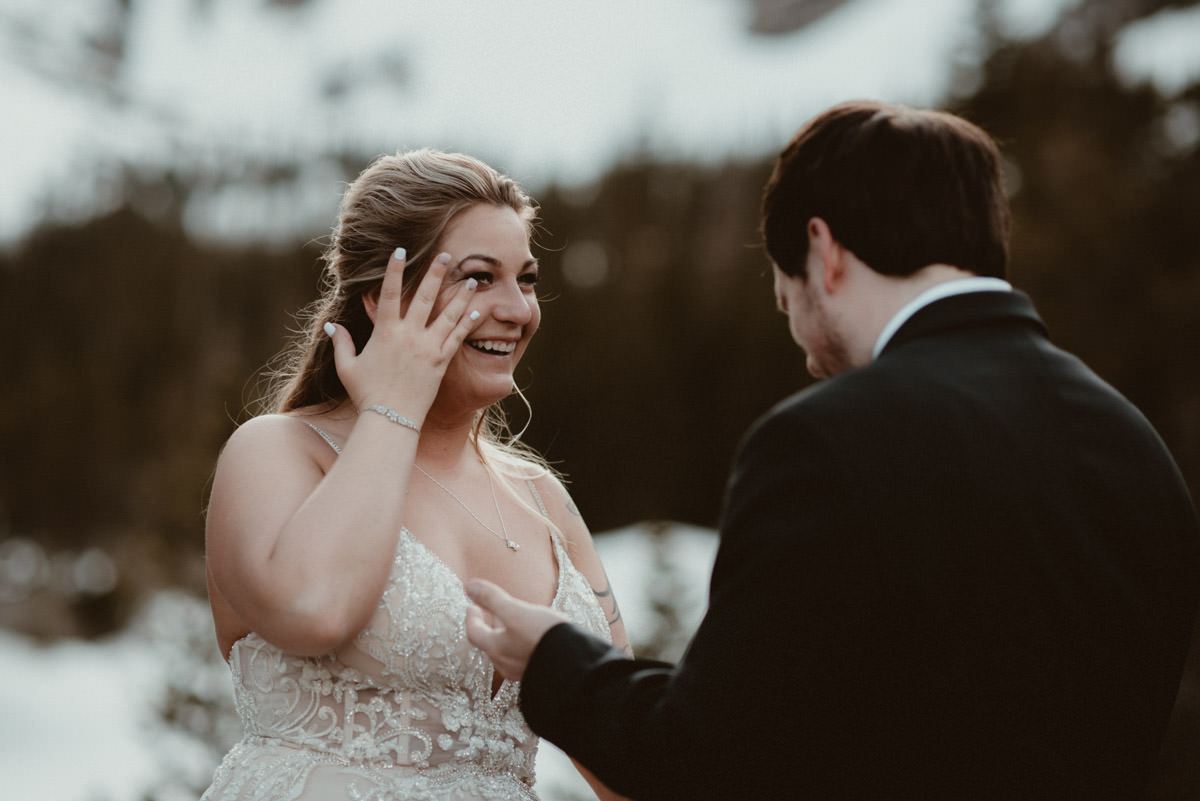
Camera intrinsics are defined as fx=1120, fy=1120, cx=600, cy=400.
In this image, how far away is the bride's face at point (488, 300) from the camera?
9.51ft

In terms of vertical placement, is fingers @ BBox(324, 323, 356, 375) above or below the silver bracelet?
above

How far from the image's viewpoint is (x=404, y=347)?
264 cm

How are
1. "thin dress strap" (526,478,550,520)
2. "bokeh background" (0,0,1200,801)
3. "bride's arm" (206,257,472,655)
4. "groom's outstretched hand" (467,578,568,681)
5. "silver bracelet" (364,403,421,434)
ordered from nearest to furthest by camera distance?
"groom's outstretched hand" (467,578,568,681), "bride's arm" (206,257,472,655), "silver bracelet" (364,403,421,434), "thin dress strap" (526,478,550,520), "bokeh background" (0,0,1200,801)

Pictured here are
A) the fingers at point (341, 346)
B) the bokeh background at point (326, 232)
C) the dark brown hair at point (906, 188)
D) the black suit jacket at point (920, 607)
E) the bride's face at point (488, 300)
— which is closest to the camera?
the black suit jacket at point (920, 607)

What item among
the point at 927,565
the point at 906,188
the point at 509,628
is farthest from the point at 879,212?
the point at 509,628

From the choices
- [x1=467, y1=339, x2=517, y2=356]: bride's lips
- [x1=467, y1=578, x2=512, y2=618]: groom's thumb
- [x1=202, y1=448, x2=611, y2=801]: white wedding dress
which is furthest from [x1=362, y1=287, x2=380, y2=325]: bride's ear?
[x1=467, y1=578, x2=512, y2=618]: groom's thumb

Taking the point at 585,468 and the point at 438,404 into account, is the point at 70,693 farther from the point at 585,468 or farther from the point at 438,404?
the point at 438,404

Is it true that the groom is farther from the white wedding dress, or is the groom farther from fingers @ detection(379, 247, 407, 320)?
fingers @ detection(379, 247, 407, 320)

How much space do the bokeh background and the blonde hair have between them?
0.80ft

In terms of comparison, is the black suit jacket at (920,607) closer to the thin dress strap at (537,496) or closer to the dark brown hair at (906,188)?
the dark brown hair at (906,188)

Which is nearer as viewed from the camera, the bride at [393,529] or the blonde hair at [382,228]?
the bride at [393,529]

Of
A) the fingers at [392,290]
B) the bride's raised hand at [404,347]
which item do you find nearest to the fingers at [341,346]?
the bride's raised hand at [404,347]

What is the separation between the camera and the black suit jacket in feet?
5.63

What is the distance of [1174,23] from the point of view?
22.8 meters
